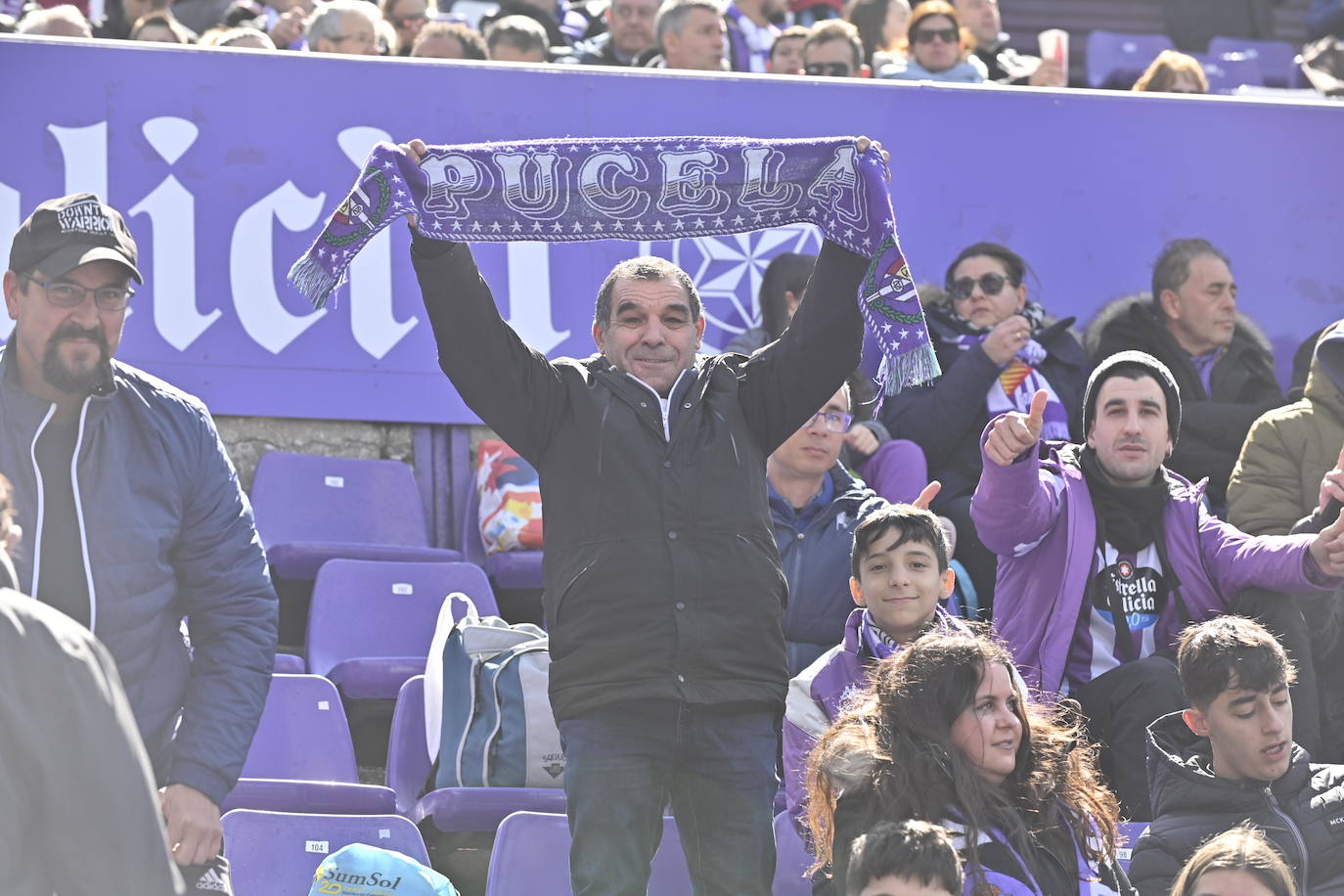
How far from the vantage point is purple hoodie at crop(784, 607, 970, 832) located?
15.3 feet

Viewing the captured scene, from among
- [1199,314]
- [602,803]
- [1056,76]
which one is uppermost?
[1056,76]

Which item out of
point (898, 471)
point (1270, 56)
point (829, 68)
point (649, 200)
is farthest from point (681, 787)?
point (1270, 56)

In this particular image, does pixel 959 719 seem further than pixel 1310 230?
No

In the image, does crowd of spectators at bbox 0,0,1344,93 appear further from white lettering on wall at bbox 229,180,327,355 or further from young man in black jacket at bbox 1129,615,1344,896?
young man in black jacket at bbox 1129,615,1344,896

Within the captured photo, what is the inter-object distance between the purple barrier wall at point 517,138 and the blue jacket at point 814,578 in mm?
1834

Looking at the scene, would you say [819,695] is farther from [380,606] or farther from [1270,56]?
[1270,56]

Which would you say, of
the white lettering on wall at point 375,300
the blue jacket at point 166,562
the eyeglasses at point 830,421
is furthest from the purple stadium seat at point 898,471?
the blue jacket at point 166,562

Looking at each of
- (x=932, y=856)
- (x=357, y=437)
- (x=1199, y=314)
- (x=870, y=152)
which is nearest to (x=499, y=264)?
(x=357, y=437)

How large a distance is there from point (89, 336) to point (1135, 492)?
2.55 m

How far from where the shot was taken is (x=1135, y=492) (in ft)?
17.0

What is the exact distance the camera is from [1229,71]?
1109 cm

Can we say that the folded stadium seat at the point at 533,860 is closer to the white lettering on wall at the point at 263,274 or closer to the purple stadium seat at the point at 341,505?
the purple stadium seat at the point at 341,505

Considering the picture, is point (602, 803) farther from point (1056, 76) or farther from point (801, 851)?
point (1056, 76)

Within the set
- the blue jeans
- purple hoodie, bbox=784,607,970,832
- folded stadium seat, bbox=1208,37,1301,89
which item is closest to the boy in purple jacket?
purple hoodie, bbox=784,607,970,832
